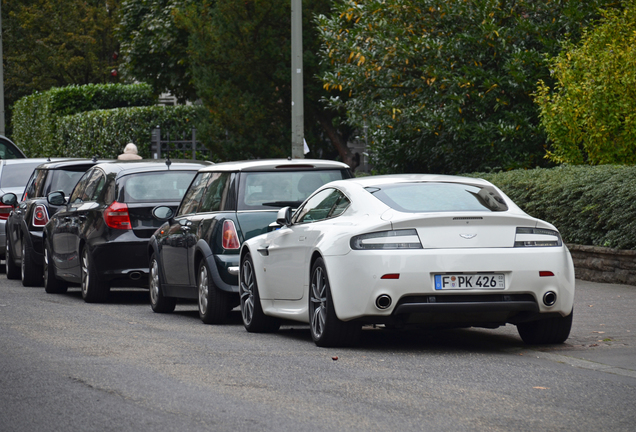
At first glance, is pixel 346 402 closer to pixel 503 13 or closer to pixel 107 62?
pixel 503 13

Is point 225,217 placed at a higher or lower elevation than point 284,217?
lower

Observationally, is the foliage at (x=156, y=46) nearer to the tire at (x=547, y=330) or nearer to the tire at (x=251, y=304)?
the tire at (x=251, y=304)

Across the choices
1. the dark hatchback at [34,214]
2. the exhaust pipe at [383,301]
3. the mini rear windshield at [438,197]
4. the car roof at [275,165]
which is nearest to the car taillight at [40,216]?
Answer: the dark hatchback at [34,214]

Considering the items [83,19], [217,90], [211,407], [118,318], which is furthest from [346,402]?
[83,19]

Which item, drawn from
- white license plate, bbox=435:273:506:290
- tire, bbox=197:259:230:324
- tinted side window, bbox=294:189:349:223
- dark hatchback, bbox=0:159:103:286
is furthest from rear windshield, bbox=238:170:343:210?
dark hatchback, bbox=0:159:103:286

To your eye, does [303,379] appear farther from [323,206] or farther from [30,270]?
[30,270]

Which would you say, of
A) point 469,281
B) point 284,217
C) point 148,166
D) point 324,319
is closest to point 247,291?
point 284,217

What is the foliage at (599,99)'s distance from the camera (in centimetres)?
1692

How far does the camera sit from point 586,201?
1532cm

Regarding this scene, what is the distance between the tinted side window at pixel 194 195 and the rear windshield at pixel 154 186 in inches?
47.6

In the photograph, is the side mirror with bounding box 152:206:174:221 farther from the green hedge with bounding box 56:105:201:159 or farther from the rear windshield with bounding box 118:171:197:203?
the green hedge with bounding box 56:105:201:159

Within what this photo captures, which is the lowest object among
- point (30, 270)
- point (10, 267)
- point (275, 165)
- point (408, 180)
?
point (10, 267)

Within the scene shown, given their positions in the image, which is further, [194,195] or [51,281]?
[51,281]

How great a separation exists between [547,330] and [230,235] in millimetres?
3300
